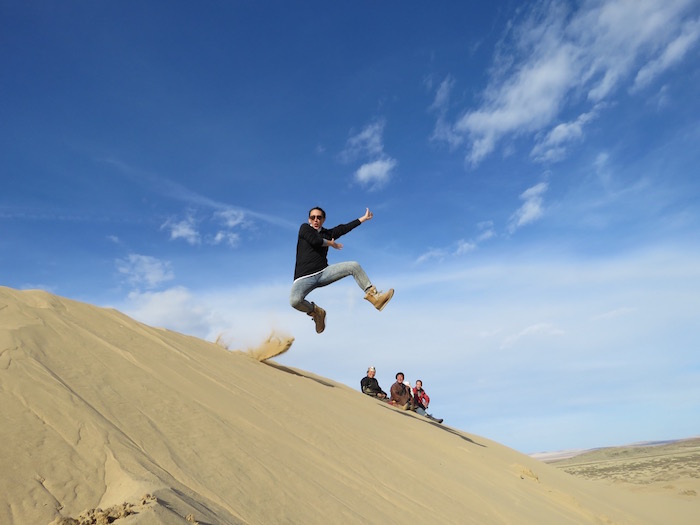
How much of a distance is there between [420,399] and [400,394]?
3.35 ft

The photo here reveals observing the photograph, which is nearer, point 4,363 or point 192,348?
point 4,363

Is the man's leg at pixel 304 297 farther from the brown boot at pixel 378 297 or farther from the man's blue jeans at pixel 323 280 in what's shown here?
the brown boot at pixel 378 297

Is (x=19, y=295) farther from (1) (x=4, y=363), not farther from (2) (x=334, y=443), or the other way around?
(2) (x=334, y=443)

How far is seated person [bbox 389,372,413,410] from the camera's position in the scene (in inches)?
409

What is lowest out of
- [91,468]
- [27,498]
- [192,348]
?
[27,498]

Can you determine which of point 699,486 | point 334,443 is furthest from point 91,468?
point 699,486

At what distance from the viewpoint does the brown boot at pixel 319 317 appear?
6.41 meters

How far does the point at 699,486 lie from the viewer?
1202cm

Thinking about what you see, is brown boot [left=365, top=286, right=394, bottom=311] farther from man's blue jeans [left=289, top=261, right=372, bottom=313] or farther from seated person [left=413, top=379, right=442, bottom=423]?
seated person [left=413, top=379, right=442, bottom=423]

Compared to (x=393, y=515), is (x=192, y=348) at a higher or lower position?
higher

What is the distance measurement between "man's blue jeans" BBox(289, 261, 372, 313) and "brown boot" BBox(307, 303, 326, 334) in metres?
0.15

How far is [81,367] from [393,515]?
2.36m

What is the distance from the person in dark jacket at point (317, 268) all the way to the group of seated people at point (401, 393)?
4.65m

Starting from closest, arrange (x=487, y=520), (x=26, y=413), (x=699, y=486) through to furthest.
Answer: (x=26, y=413) → (x=487, y=520) → (x=699, y=486)
